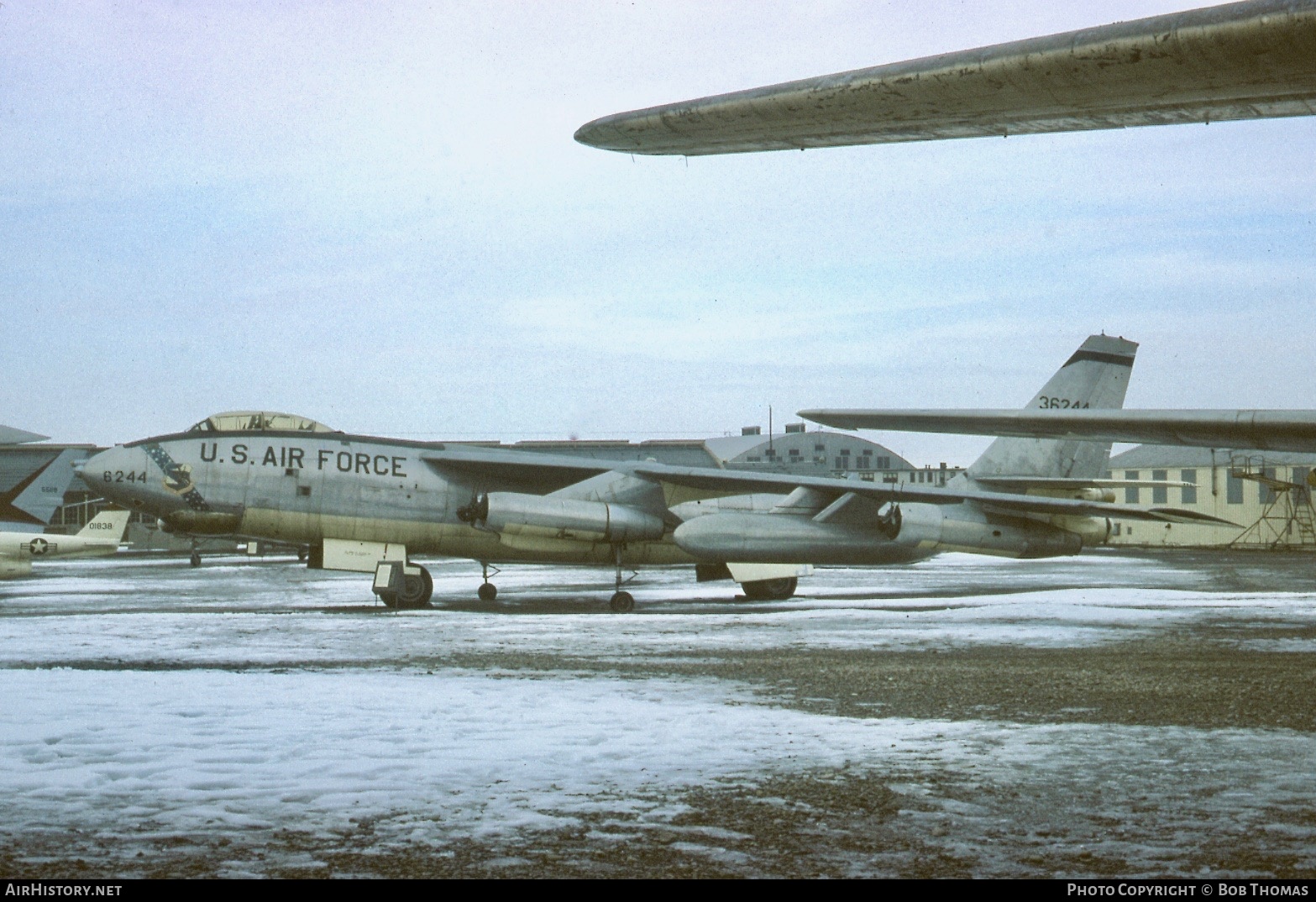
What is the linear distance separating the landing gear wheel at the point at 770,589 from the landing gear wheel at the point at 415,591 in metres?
6.37

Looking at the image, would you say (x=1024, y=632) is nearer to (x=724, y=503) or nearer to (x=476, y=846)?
(x=724, y=503)

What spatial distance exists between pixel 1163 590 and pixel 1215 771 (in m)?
19.7

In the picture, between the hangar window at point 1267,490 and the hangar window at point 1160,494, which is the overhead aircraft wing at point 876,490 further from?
the hangar window at point 1160,494

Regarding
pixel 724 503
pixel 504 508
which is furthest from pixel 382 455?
pixel 724 503

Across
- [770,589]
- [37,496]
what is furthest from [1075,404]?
[37,496]

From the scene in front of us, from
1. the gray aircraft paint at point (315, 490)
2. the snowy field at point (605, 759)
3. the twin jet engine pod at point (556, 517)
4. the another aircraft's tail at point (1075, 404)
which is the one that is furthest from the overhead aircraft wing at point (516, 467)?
the another aircraft's tail at point (1075, 404)

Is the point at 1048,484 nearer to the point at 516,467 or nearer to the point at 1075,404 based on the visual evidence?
the point at 1075,404

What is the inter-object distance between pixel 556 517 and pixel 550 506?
0.25m

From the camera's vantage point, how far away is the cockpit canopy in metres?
22.2

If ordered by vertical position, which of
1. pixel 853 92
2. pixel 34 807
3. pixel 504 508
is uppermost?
pixel 853 92

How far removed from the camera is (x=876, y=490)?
23.4 m

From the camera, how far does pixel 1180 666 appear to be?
11.9m

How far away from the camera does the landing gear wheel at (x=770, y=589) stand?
24.9 meters

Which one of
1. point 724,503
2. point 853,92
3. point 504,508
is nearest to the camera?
point 853,92
